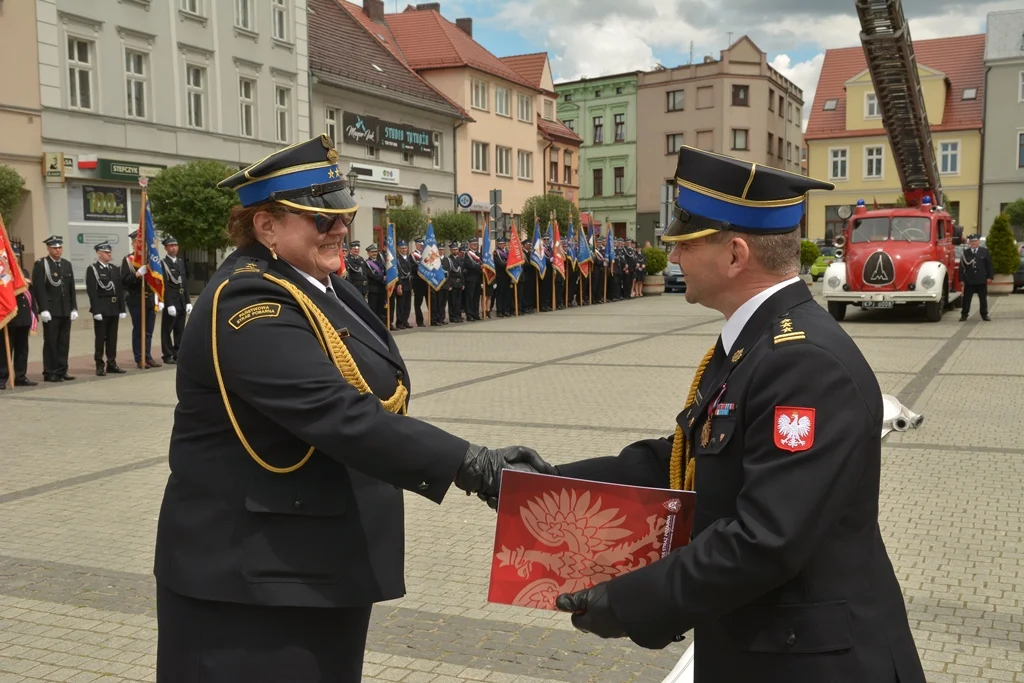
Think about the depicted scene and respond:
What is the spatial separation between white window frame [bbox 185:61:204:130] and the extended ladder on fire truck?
18.2 metres

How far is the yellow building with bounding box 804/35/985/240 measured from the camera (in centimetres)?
5650

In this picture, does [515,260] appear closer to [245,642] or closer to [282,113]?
[282,113]

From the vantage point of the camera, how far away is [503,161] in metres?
48.9

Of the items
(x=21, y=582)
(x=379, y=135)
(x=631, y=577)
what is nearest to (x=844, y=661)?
(x=631, y=577)

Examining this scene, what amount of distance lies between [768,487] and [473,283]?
2280 centimetres

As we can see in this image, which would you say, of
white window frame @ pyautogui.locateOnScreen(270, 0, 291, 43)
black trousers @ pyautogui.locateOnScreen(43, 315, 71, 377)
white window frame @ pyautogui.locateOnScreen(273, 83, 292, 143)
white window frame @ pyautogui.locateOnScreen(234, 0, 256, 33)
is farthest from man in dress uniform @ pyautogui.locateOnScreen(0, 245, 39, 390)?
white window frame @ pyautogui.locateOnScreen(270, 0, 291, 43)

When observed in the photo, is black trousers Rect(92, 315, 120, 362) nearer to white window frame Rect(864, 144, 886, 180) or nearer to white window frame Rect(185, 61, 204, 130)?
white window frame Rect(185, 61, 204, 130)

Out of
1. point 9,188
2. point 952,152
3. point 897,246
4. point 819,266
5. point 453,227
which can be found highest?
point 952,152

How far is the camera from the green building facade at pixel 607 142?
68188 millimetres

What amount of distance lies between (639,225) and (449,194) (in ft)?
90.0

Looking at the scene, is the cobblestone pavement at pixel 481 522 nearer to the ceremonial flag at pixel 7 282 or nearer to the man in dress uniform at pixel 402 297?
the ceremonial flag at pixel 7 282

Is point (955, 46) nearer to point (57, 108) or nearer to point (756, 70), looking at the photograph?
point (756, 70)

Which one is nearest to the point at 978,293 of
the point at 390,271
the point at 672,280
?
the point at 390,271

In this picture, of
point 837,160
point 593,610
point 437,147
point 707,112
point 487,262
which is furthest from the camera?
point 707,112
